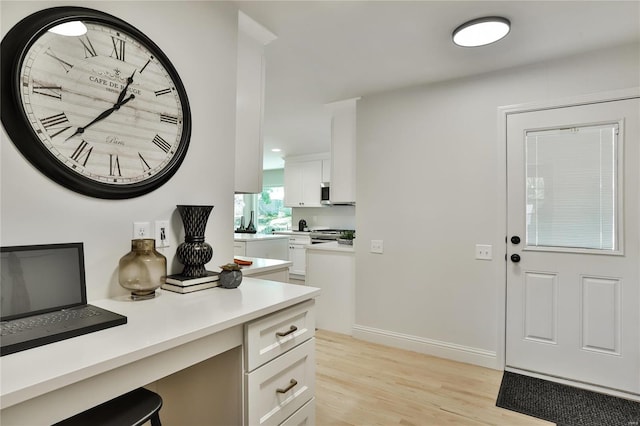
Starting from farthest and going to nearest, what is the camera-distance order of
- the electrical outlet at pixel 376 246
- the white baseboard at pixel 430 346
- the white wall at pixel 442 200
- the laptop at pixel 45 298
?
1. the electrical outlet at pixel 376 246
2. the white baseboard at pixel 430 346
3. the white wall at pixel 442 200
4. the laptop at pixel 45 298

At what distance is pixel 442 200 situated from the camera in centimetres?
291

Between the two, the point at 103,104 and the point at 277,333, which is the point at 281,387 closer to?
the point at 277,333

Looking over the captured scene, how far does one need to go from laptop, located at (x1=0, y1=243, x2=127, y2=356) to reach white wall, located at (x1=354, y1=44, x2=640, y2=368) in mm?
2489

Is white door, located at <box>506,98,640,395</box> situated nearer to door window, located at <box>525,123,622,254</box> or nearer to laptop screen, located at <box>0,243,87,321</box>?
door window, located at <box>525,123,622,254</box>

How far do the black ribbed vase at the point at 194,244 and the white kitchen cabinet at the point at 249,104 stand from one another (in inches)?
17.8

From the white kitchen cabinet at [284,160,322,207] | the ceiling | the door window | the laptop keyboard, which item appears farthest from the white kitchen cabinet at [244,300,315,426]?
the white kitchen cabinet at [284,160,322,207]

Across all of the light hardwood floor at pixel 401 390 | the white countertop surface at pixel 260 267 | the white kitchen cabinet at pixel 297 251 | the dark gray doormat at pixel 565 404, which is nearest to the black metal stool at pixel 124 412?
the white countertop surface at pixel 260 267

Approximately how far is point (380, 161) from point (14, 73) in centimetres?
268

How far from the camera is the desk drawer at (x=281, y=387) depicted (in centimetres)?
121

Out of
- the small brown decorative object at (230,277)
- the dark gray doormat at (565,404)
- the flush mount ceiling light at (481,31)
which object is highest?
the flush mount ceiling light at (481,31)

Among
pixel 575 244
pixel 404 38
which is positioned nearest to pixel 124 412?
pixel 404 38

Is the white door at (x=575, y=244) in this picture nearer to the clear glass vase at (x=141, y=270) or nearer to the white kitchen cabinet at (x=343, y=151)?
the white kitchen cabinet at (x=343, y=151)

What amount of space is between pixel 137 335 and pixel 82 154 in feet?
2.42

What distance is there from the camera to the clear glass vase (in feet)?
4.25
